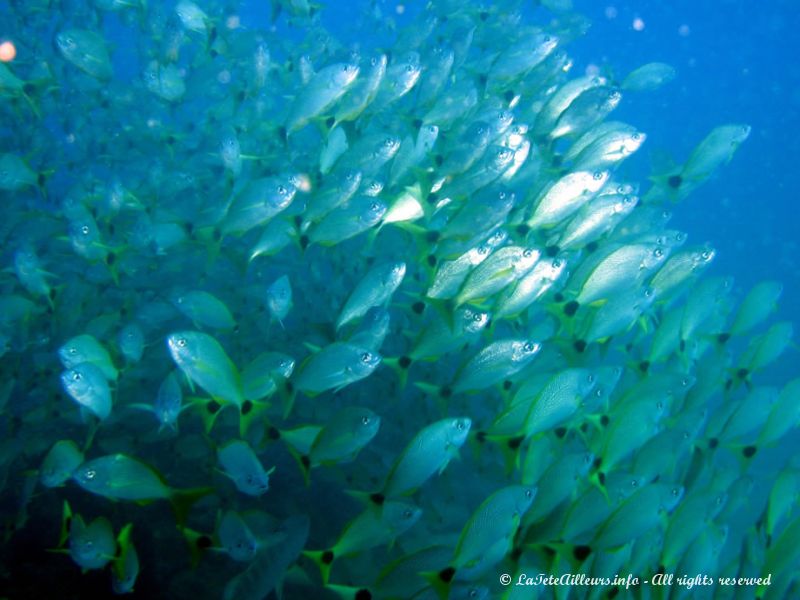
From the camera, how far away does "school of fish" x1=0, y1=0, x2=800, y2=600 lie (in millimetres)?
3135

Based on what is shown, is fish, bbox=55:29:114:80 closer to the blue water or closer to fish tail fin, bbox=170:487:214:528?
fish tail fin, bbox=170:487:214:528

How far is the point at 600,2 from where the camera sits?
67.3 metres

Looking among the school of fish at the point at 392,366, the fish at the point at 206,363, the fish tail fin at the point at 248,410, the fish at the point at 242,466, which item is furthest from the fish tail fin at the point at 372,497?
the fish at the point at 206,363

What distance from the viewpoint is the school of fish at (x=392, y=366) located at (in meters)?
3.13

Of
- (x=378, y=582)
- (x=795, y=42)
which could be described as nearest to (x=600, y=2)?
(x=795, y=42)

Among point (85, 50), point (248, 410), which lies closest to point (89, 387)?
point (248, 410)

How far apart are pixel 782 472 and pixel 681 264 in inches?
66.0

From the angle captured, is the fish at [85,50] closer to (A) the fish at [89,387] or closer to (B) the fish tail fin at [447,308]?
(A) the fish at [89,387]

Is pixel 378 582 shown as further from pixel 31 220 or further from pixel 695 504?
pixel 31 220

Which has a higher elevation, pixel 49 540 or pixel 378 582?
pixel 378 582

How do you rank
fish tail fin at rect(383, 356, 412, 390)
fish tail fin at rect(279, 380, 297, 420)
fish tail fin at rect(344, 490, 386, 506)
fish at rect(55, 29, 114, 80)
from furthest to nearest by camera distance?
fish at rect(55, 29, 114, 80), fish tail fin at rect(383, 356, 412, 390), fish tail fin at rect(279, 380, 297, 420), fish tail fin at rect(344, 490, 386, 506)

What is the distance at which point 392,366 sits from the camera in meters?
3.86

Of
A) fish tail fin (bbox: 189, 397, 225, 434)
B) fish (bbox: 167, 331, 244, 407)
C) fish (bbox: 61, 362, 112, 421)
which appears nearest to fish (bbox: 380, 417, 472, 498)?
fish (bbox: 167, 331, 244, 407)

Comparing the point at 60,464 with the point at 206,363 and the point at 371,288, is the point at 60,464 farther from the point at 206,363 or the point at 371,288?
the point at 371,288
